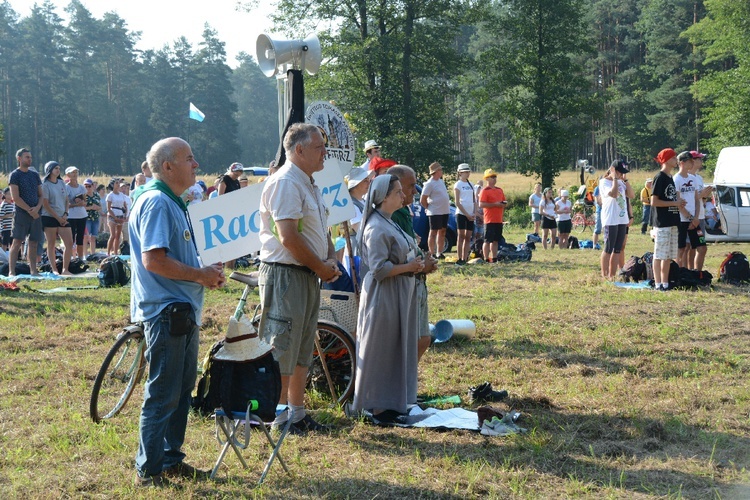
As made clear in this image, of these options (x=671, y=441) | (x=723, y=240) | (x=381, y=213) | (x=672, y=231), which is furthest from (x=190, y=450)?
(x=723, y=240)

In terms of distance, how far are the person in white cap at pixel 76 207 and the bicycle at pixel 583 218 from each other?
59.6 ft

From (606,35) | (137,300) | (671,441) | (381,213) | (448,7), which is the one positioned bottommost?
(671,441)

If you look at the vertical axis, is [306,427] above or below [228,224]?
below

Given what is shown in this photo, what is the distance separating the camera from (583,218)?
28797 mm

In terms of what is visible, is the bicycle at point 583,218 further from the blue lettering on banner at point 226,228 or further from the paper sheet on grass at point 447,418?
the blue lettering on banner at point 226,228

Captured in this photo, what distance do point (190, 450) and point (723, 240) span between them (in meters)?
20.2

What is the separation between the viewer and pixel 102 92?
9175 centimetres

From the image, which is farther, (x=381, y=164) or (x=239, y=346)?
(x=381, y=164)

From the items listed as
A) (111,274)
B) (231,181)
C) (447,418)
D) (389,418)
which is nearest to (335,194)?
(389,418)

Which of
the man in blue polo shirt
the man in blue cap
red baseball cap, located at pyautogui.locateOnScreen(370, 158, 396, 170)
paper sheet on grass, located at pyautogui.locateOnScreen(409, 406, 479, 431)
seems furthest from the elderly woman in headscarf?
the man in blue cap

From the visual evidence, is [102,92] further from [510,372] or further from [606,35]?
[510,372]

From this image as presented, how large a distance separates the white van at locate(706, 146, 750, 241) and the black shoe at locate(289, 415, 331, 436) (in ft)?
60.7

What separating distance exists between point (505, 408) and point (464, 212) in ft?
30.8

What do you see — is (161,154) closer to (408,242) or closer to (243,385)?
(243,385)
